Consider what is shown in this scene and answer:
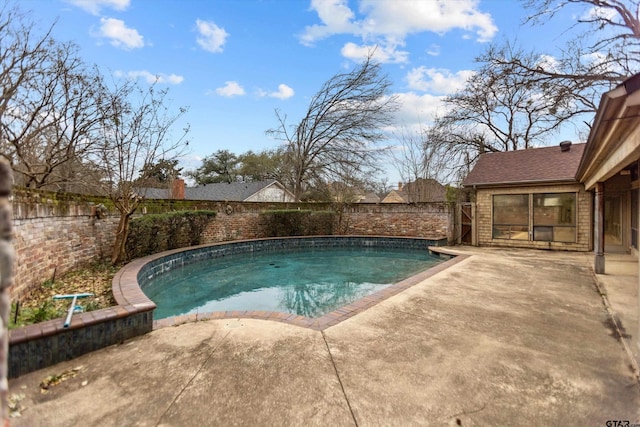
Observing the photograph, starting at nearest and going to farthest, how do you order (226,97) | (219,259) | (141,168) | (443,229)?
(141,168) < (219,259) < (443,229) < (226,97)

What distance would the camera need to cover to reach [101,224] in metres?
7.65

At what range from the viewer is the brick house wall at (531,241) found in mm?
10102

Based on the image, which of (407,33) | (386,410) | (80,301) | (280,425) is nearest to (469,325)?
(386,410)

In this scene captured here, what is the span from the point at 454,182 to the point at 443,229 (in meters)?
6.34

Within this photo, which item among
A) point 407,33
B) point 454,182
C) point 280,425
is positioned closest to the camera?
point 280,425

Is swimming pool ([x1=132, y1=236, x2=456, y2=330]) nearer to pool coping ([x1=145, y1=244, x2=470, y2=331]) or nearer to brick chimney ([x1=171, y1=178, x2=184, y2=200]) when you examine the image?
pool coping ([x1=145, y1=244, x2=470, y2=331])

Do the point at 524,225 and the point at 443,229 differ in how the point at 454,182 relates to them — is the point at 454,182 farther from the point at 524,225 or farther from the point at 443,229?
the point at 524,225

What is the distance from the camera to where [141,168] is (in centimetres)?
824

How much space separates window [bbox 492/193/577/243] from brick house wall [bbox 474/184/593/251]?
0.39 ft

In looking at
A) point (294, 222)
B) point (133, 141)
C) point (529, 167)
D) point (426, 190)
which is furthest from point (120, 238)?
point (426, 190)

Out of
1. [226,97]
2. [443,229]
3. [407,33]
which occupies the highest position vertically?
[407,33]

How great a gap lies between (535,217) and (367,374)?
10.9 m

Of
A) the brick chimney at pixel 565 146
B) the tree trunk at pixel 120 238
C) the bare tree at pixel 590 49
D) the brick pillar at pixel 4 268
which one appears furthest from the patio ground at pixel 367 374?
the brick chimney at pixel 565 146

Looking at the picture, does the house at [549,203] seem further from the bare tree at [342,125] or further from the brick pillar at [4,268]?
the brick pillar at [4,268]
